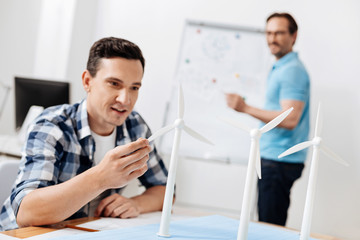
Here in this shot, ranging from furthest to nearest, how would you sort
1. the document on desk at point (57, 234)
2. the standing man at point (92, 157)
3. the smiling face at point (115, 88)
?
the smiling face at point (115, 88)
the standing man at point (92, 157)
the document on desk at point (57, 234)

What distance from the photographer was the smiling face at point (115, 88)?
1.60 meters

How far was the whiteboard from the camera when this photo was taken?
350 centimetres

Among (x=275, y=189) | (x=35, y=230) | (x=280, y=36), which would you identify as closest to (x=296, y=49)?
(x=280, y=36)

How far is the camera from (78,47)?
4.27 meters

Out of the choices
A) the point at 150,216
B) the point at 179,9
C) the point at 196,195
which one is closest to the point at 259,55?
the point at 179,9

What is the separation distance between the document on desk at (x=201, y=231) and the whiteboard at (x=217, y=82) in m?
1.92

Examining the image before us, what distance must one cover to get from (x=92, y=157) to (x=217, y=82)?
209 centimetres

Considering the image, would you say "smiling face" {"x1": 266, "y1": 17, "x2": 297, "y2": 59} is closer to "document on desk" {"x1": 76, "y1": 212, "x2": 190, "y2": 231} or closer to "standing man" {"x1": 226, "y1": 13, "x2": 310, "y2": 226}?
"standing man" {"x1": 226, "y1": 13, "x2": 310, "y2": 226}

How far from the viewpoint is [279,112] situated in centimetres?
254

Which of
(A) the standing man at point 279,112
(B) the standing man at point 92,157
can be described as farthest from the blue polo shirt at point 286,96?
(B) the standing man at point 92,157

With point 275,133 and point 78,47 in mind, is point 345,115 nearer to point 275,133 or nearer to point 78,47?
point 275,133

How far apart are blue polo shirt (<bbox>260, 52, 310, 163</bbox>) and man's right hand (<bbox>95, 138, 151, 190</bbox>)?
4.93ft

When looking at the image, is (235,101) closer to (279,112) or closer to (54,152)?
(279,112)

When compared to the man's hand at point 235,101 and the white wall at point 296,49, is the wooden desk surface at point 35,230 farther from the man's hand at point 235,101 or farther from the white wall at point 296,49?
the white wall at point 296,49
